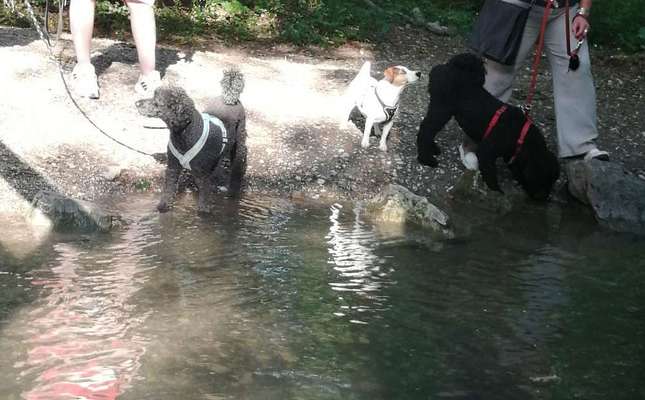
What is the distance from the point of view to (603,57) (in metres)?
9.89

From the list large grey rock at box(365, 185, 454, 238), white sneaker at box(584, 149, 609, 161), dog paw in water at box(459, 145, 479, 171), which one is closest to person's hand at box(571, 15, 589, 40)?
white sneaker at box(584, 149, 609, 161)

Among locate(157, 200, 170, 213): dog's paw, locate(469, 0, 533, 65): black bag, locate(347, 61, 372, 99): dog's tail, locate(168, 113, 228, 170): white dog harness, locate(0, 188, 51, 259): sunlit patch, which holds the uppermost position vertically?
locate(469, 0, 533, 65): black bag

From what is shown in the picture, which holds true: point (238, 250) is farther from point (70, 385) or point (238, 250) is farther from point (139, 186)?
point (70, 385)

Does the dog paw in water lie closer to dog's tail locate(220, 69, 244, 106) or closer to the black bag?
the black bag

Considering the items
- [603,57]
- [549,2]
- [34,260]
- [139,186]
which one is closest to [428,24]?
[603,57]

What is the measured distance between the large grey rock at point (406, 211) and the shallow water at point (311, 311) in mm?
160

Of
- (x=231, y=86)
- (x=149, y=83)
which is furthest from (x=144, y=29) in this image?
(x=231, y=86)

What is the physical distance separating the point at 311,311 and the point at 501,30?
2.95 metres

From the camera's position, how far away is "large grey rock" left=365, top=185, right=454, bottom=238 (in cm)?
552

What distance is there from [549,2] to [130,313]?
3.73 m

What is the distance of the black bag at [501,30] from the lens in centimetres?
599

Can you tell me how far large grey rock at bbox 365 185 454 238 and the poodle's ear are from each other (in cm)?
111

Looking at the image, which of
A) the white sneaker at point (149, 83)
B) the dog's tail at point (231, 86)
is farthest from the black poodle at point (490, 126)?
the white sneaker at point (149, 83)

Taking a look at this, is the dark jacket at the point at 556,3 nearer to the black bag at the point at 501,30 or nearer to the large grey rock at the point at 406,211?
the black bag at the point at 501,30
